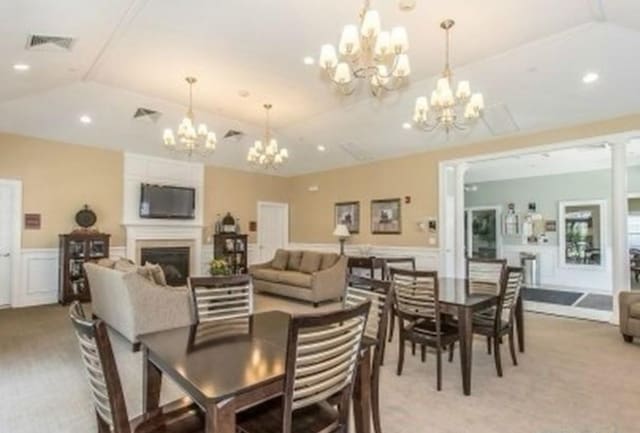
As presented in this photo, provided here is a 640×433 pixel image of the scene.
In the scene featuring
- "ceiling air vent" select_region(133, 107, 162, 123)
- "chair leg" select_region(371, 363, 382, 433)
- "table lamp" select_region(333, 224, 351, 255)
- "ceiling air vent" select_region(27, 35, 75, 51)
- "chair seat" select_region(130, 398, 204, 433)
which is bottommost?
"chair leg" select_region(371, 363, 382, 433)

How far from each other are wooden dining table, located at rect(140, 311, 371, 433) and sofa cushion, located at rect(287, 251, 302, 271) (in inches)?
198

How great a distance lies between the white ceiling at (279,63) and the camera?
3.47 metres

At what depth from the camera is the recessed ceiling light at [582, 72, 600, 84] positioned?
4535mm

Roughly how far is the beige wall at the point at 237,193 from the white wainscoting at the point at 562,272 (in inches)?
248

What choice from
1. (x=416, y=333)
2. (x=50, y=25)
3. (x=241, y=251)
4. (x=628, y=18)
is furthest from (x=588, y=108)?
(x=241, y=251)

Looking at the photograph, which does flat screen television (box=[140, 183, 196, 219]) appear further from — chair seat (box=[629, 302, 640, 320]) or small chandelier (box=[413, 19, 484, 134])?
chair seat (box=[629, 302, 640, 320])

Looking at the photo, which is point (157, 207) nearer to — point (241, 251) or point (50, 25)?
point (241, 251)

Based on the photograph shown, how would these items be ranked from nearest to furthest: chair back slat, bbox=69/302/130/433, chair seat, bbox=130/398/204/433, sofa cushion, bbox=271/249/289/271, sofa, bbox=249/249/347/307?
chair back slat, bbox=69/302/130/433, chair seat, bbox=130/398/204/433, sofa, bbox=249/249/347/307, sofa cushion, bbox=271/249/289/271

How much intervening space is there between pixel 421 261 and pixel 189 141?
15.7ft

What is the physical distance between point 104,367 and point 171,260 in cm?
684

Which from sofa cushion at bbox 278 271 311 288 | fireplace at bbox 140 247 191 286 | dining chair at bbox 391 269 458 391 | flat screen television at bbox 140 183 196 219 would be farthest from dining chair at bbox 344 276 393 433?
flat screen television at bbox 140 183 196 219

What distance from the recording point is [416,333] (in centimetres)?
334

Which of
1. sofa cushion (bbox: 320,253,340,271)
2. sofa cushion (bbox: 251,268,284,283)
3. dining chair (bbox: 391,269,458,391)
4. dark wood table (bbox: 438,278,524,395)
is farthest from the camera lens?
sofa cushion (bbox: 251,268,284,283)

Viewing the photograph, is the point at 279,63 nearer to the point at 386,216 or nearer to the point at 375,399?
the point at 375,399
